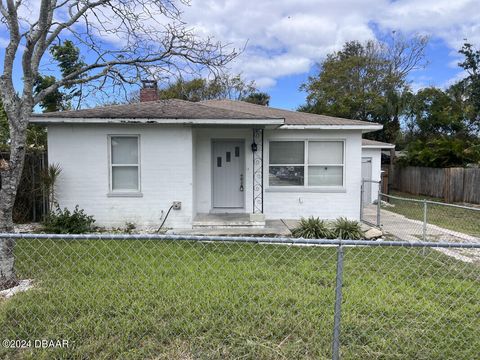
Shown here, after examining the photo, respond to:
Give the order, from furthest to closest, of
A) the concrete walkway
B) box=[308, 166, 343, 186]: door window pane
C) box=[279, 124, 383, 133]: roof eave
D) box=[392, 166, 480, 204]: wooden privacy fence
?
1. box=[392, 166, 480, 204]: wooden privacy fence
2. box=[308, 166, 343, 186]: door window pane
3. box=[279, 124, 383, 133]: roof eave
4. the concrete walkway

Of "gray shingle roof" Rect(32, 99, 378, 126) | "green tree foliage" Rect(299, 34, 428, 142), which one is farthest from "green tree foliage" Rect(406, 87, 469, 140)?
"gray shingle roof" Rect(32, 99, 378, 126)

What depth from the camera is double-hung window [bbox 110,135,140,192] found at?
8.88 meters

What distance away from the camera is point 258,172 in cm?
1016

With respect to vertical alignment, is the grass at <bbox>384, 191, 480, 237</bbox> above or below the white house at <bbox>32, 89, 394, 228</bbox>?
below

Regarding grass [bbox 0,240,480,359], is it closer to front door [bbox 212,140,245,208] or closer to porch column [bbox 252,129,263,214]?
porch column [bbox 252,129,263,214]

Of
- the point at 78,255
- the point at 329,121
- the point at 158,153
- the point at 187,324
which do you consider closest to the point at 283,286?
the point at 187,324

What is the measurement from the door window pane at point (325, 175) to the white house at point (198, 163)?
0.10ft

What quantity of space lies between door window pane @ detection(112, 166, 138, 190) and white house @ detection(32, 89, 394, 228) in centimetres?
3

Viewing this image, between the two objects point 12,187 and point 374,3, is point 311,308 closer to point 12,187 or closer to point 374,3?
point 12,187

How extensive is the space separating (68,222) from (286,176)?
606 cm

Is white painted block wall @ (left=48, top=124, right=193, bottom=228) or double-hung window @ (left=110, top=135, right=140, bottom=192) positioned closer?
white painted block wall @ (left=48, top=124, right=193, bottom=228)

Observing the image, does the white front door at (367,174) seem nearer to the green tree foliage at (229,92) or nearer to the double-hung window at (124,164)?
the double-hung window at (124,164)

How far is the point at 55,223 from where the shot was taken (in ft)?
26.1

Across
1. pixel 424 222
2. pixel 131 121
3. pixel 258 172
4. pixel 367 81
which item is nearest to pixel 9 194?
pixel 131 121
